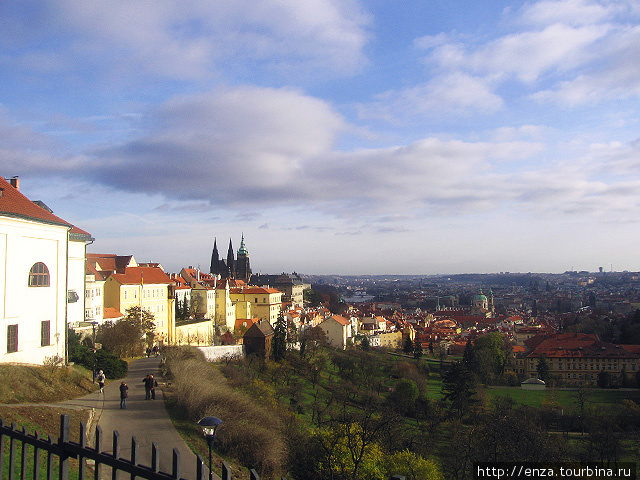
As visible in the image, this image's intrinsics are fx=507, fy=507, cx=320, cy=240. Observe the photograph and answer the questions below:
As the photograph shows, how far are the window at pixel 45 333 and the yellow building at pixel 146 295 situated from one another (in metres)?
17.3

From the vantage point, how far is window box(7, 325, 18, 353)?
1897 cm

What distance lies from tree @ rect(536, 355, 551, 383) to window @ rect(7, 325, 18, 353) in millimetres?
64259

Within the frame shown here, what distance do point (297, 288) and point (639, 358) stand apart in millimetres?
71509

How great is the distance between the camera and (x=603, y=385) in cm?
6291

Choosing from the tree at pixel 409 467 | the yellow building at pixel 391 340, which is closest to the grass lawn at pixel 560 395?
the tree at pixel 409 467

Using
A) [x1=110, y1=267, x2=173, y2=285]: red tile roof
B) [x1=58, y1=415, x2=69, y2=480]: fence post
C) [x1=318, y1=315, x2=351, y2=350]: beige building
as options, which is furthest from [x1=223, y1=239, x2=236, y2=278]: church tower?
[x1=58, y1=415, x2=69, y2=480]: fence post

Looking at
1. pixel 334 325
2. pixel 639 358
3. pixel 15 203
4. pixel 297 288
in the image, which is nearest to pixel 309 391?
pixel 15 203

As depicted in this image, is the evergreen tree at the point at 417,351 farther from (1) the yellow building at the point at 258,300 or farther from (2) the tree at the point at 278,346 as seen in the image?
(2) the tree at the point at 278,346

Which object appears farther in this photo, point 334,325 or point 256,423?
point 334,325

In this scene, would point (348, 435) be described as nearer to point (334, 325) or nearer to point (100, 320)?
point (100, 320)

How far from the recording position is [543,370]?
2650 inches

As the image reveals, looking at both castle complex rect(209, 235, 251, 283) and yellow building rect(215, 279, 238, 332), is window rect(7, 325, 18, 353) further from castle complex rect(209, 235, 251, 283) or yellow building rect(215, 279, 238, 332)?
castle complex rect(209, 235, 251, 283)

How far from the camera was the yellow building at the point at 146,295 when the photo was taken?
127ft

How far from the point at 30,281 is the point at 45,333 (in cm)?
235
